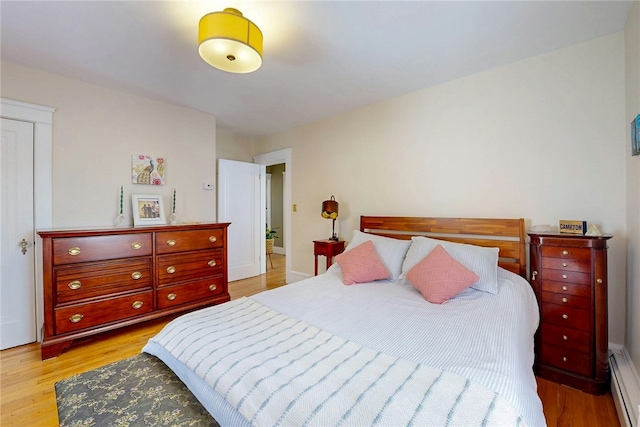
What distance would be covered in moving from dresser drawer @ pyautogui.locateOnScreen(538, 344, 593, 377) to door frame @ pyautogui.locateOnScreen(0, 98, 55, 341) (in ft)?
13.7

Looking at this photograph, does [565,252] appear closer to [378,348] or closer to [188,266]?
[378,348]

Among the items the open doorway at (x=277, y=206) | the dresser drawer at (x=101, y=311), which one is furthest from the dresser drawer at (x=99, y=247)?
the open doorway at (x=277, y=206)

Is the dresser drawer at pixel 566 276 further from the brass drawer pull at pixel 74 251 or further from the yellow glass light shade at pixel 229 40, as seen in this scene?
the brass drawer pull at pixel 74 251

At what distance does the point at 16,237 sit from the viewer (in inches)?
96.2

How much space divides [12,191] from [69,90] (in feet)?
3.56

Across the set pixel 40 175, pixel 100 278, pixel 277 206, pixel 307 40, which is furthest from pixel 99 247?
pixel 277 206

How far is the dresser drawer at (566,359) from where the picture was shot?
1.76 meters

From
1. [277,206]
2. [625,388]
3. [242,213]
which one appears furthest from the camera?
[277,206]

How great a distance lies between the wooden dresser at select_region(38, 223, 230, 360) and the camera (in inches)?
87.6

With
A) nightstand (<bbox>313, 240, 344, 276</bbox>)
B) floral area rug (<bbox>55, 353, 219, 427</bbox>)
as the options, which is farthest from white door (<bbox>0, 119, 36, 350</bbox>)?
nightstand (<bbox>313, 240, 344, 276</bbox>)

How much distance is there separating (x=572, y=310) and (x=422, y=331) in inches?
49.2

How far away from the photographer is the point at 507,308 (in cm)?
167

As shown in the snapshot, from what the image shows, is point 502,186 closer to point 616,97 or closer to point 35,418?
point 616,97

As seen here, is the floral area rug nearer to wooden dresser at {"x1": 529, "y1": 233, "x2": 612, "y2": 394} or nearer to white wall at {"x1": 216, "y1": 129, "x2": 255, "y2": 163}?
wooden dresser at {"x1": 529, "y1": 233, "x2": 612, "y2": 394}
